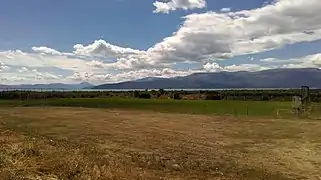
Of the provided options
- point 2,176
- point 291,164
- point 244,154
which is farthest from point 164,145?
point 2,176

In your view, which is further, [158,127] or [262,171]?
[158,127]

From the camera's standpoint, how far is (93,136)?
26.2 m

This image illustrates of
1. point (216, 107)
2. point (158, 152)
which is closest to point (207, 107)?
point (216, 107)

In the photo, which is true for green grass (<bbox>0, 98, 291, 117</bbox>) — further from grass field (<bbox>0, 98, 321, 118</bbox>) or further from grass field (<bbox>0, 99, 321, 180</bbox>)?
grass field (<bbox>0, 99, 321, 180</bbox>)

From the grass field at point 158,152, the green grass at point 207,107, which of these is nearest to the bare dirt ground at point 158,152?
the grass field at point 158,152

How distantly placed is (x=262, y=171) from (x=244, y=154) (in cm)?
425

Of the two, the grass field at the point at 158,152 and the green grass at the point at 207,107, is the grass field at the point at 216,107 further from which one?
the grass field at the point at 158,152

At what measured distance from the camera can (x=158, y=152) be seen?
21125 mm

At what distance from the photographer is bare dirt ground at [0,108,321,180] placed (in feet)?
49.3

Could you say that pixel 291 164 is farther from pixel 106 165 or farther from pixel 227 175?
pixel 106 165

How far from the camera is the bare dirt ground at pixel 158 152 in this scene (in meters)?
15.0

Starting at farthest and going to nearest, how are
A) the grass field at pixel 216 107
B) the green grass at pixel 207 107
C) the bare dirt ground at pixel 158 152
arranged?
1. the green grass at pixel 207 107
2. the grass field at pixel 216 107
3. the bare dirt ground at pixel 158 152

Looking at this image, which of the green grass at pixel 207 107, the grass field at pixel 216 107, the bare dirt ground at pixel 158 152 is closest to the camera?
the bare dirt ground at pixel 158 152

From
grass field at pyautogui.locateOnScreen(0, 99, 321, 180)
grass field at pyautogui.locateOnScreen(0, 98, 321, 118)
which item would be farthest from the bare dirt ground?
grass field at pyautogui.locateOnScreen(0, 98, 321, 118)
